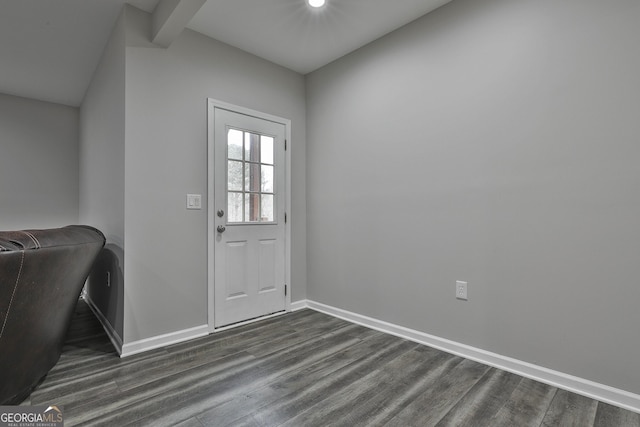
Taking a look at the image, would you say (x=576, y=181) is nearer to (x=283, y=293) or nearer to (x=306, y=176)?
(x=306, y=176)

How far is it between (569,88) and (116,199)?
10.5 feet

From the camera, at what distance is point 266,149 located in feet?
10.3

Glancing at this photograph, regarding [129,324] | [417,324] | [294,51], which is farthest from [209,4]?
[417,324]

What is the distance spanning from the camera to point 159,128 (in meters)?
Result: 2.45

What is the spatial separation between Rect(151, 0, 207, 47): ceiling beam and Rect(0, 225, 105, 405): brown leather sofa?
1.52 m

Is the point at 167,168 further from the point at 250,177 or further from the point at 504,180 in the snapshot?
the point at 504,180

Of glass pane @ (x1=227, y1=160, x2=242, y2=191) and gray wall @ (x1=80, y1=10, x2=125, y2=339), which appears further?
glass pane @ (x1=227, y1=160, x2=242, y2=191)

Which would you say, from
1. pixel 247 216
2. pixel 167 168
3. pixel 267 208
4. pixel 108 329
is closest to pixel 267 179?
pixel 267 208

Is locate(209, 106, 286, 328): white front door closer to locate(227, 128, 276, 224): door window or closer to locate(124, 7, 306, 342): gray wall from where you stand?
locate(227, 128, 276, 224): door window

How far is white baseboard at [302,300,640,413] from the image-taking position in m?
1.67

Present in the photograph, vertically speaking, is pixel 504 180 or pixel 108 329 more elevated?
pixel 504 180
